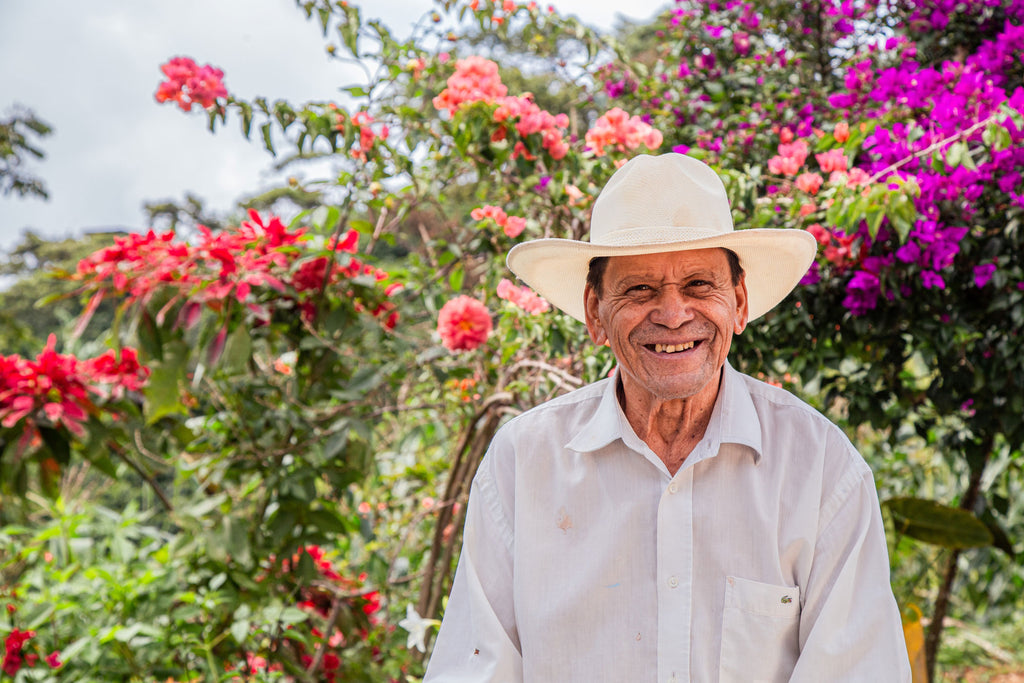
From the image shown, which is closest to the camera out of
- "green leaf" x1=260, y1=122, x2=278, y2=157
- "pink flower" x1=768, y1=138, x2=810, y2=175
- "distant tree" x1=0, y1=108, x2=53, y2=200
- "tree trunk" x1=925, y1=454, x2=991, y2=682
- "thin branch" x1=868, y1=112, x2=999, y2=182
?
"thin branch" x1=868, y1=112, x2=999, y2=182

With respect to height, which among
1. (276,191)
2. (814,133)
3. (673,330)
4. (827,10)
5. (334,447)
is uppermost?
(827,10)

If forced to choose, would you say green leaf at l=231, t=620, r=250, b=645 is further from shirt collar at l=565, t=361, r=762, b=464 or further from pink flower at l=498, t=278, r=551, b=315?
shirt collar at l=565, t=361, r=762, b=464

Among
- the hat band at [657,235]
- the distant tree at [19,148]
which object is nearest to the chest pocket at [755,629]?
the hat band at [657,235]

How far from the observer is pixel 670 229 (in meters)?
1.39

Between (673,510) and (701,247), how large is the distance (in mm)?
439

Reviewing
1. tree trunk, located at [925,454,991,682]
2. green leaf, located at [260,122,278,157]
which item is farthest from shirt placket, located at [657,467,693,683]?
tree trunk, located at [925,454,991,682]

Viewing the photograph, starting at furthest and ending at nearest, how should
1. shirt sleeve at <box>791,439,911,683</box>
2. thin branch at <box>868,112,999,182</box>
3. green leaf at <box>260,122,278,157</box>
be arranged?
green leaf at <box>260,122,278,157</box> < thin branch at <box>868,112,999,182</box> < shirt sleeve at <box>791,439,911,683</box>

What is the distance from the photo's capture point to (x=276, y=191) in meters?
2.69

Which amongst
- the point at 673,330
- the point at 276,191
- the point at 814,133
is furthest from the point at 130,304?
the point at 814,133

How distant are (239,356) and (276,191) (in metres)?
0.72

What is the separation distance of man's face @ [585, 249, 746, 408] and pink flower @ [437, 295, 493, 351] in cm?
92

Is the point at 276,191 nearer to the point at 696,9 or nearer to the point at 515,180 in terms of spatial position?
the point at 515,180

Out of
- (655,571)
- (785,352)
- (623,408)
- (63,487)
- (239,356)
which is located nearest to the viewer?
(655,571)

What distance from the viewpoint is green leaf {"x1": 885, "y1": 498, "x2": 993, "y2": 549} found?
2.51m
